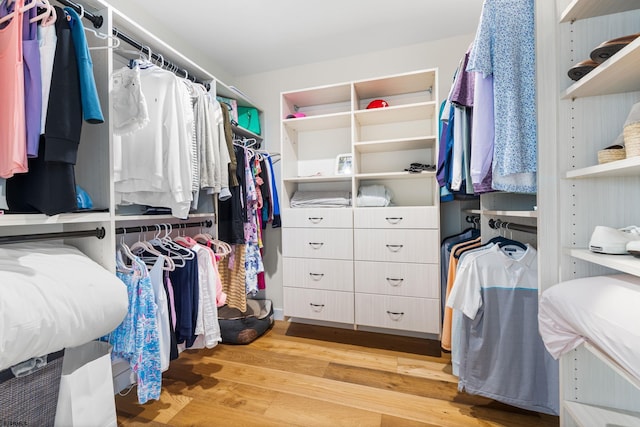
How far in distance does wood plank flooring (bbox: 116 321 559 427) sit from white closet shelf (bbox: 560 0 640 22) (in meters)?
1.72

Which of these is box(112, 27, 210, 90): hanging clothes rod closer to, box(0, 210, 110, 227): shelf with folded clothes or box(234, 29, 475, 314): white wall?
box(234, 29, 475, 314): white wall

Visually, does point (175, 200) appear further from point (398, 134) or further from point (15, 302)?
point (398, 134)

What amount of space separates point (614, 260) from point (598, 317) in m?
0.17

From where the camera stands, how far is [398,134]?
8.09 ft

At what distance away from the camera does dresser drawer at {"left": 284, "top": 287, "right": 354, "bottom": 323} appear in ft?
7.20

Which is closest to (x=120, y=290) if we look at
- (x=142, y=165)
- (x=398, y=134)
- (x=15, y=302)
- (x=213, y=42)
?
(x=15, y=302)

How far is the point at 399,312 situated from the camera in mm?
2072

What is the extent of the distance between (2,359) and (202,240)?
119 cm

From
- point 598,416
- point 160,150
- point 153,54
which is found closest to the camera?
point 598,416

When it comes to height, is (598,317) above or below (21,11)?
below

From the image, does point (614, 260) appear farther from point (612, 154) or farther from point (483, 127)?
point (483, 127)

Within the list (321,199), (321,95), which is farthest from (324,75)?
(321,199)

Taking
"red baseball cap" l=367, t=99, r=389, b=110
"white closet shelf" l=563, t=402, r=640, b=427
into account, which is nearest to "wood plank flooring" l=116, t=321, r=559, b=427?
"white closet shelf" l=563, t=402, r=640, b=427

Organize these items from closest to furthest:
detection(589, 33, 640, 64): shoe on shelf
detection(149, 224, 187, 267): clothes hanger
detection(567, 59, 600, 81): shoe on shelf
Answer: detection(589, 33, 640, 64): shoe on shelf, detection(567, 59, 600, 81): shoe on shelf, detection(149, 224, 187, 267): clothes hanger
